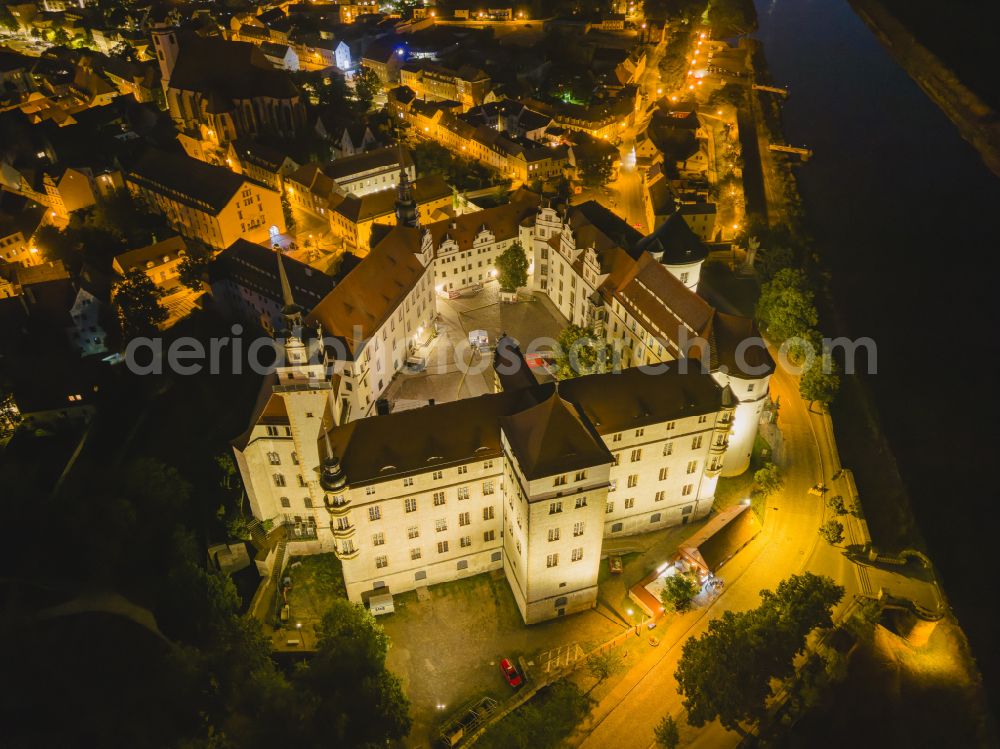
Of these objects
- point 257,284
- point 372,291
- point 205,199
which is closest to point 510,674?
point 372,291

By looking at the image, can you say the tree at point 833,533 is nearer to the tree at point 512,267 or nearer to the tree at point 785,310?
the tree at point 785,310

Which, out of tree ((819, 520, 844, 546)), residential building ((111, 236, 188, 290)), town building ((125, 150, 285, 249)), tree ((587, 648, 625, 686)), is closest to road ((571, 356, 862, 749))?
tree ((819, 520, 844, 546))

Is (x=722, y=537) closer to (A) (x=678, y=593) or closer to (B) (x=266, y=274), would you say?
(A) (x=678, y=593)

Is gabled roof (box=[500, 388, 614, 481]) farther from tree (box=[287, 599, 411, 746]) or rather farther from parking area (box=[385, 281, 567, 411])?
parking area (box=[385, 281, 567, 411])

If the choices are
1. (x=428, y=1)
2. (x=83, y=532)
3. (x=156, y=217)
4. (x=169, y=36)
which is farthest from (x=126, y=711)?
(x=428, y=1)

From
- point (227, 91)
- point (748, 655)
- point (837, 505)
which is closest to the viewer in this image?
point (748, 655)

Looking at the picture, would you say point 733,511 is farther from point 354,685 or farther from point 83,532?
point 83,532
